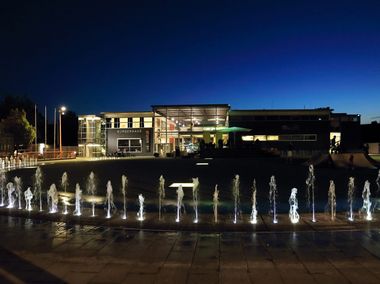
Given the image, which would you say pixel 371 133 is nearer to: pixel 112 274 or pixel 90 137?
pixel 90 137

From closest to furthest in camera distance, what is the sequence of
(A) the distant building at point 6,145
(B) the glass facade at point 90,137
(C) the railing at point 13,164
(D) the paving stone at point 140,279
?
(D) the paving stone at point 140,279, (C) the railing at point 13,164, (A) the distant building at point 6,145, (B) the glass facade at point 90,137

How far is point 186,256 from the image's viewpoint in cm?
688

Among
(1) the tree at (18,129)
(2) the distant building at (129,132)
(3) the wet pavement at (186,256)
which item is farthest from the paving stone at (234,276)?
(1) the tree at (18,129)

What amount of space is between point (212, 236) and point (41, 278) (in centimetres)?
353

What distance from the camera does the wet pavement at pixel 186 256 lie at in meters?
5.84

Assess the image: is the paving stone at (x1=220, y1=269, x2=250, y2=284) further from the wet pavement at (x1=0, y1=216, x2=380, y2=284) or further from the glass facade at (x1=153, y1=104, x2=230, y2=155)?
the glass facade at (x1=153, y1=104, x2=230, y2=155)

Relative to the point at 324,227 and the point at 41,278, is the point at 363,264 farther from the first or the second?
the point at 41,278

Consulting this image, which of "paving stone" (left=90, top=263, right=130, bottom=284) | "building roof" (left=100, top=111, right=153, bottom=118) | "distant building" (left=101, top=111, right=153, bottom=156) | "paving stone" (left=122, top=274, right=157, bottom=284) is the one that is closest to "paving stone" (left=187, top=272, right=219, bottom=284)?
"paving stone" (left=122, top=274, right=157, bottom=284)

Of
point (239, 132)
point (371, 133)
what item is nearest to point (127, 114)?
point (239, 132)

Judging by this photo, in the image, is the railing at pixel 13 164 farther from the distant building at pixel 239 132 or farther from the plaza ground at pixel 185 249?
the plaza ground at pixel 185 249

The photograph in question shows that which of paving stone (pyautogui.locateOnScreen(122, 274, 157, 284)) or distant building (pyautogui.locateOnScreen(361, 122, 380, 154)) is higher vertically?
distant building (pyautogui.locateOnScreen(361, 122, 380, 154))

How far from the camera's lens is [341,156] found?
29.1 meters

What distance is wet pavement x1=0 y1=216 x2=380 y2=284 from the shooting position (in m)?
5.84

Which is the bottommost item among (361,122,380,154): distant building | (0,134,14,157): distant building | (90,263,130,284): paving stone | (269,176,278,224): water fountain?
(90,263,130,284): paving stone
